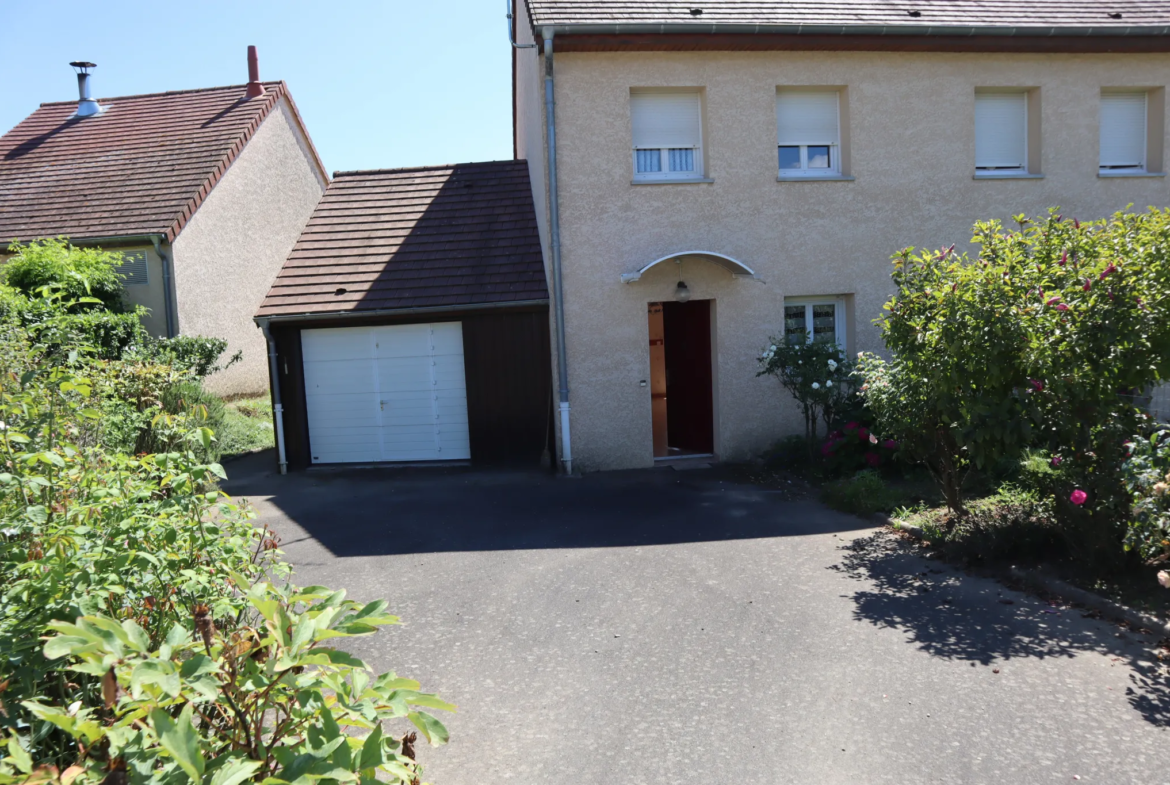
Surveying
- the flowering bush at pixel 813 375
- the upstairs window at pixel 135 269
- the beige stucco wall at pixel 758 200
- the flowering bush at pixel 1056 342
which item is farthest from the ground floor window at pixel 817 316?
the upstairs window at pixel 135 269

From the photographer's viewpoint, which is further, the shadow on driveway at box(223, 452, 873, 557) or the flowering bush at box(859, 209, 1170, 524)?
the shadow on driveway at box(223, 452, 873, 557)

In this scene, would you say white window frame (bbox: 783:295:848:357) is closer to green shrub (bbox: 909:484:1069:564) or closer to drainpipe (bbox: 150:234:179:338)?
green shrub (bbox: 909:484:1069:564)

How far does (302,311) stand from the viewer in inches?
486

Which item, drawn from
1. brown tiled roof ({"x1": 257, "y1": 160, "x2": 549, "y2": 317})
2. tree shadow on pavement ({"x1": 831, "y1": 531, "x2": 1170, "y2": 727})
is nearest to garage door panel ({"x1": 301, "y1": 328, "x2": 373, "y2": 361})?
brown tiled roof ({"x1": 257, "y1": 160, "x2": 549, "y2": 317})

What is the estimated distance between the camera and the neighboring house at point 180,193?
50.5 ft

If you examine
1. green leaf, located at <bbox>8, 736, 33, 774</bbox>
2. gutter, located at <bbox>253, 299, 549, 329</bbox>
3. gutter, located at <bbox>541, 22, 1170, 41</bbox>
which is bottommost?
green leaf, located at <bbox>8, 736, 33, 774</bbox>

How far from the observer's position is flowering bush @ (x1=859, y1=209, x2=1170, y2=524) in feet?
19.1

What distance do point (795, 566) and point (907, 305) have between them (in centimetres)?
235

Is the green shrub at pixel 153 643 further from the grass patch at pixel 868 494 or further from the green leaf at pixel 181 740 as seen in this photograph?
the grass patch at pixel 868 494

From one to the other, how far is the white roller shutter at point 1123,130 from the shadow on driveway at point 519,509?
7.55 meters

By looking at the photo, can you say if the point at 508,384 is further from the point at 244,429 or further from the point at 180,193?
the point at 180,193

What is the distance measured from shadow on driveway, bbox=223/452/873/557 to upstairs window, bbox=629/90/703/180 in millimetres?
4158

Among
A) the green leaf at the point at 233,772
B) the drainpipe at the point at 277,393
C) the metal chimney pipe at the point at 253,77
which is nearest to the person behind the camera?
the green leaf at the point at 233,772

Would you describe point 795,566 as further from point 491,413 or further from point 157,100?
point 157,100
